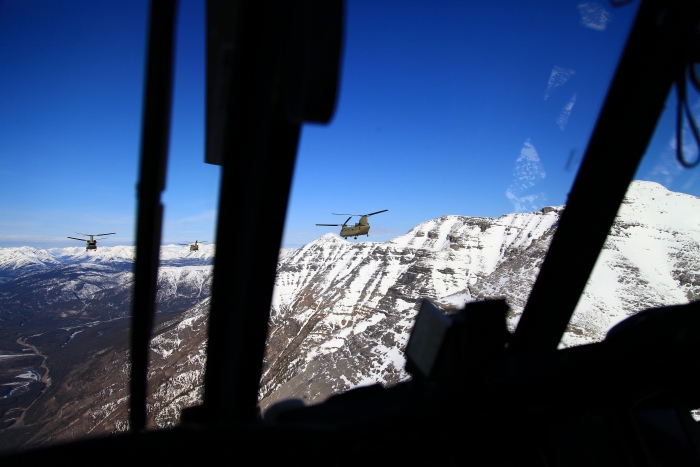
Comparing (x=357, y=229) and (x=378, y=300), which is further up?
(x=357, y=229)

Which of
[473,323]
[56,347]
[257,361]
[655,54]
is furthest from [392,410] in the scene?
[56,347]

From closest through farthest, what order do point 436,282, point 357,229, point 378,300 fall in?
1. point 357,229
2. point 436,282
3. point 378,300

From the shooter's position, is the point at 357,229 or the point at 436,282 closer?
the point at 357,229

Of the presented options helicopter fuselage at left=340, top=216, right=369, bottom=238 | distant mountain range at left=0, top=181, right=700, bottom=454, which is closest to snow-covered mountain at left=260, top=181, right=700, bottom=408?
distant mountain range at left=0, top=181, right=700, bottom=454

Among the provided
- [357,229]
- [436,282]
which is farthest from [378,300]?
[357,229]

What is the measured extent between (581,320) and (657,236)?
11.3ft

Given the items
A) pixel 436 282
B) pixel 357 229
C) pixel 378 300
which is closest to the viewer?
pixel 357 229

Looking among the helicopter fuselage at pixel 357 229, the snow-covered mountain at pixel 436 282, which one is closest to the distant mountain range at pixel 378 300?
the snow-covered mountain at pixel 436 282

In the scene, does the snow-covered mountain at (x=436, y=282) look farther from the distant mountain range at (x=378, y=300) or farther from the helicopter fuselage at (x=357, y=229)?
the helicopter fuselage at (x=357, y=229)

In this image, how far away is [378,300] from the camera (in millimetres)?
100438

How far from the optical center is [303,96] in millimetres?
1353

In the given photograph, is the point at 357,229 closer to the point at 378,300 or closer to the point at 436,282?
the point at 436,282

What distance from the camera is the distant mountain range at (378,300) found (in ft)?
13.4

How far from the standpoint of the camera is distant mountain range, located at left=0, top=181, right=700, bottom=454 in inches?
161
